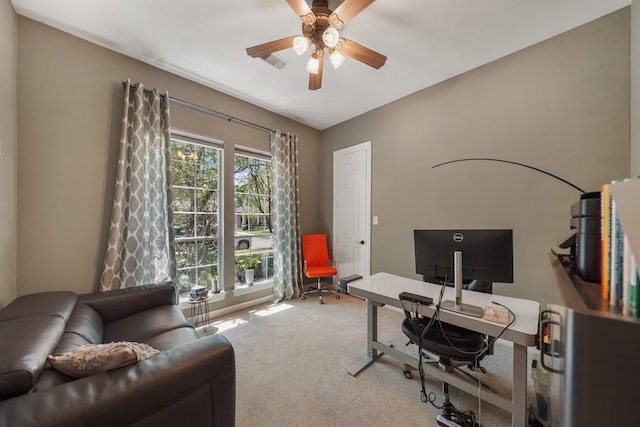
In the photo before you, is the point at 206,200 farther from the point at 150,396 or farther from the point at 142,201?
the point at 150,396

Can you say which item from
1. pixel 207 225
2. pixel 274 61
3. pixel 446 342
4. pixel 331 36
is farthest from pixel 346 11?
pixel 207 225

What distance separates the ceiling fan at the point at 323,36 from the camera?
5.02 feet

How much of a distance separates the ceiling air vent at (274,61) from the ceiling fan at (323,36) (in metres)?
0.57

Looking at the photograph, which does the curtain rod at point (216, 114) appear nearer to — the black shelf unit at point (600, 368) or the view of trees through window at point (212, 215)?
the view of trees through window at point (212, 215)

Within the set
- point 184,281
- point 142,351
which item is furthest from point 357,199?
point 142,351

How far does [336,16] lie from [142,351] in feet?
7.24

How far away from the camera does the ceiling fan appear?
5.02ft

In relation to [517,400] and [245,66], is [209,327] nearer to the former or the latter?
[517,400]

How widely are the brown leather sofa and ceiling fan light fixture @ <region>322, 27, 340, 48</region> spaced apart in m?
2.01

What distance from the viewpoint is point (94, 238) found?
214 centimetres

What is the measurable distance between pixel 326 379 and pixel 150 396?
131 centimetres

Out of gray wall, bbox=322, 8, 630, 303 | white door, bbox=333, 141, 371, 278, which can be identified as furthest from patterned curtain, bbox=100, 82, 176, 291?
gray wall, bbox=322, 8, 630, 303

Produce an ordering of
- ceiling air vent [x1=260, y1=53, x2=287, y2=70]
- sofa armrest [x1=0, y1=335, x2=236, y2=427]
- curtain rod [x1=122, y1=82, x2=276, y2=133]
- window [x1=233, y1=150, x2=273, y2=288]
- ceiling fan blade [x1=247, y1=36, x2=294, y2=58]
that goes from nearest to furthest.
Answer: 1. sofa armrest [x1=0, y1=335, x2=236, y2=427]
2. ceiling fan blade [x1=247, y1=36, x2=294, y2=58]
3. ceiling air vent [x1=260, y1=53, x2=287, y2=70]
4. curtain rod [x1=122, y1=82, x2=276, y2=133]
5. window [x1=233, y1=150, x2=273, y2=288]

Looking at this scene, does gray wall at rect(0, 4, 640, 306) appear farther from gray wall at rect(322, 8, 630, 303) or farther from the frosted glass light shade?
the frosted glass light shade
